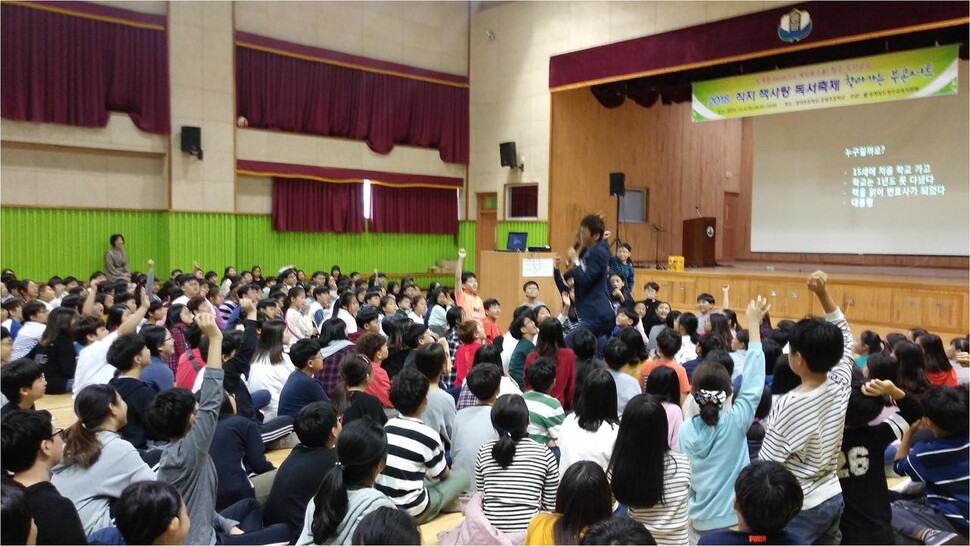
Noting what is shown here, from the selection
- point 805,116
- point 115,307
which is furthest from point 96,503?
point 805,116

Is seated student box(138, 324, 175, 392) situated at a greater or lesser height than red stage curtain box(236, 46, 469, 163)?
lesser

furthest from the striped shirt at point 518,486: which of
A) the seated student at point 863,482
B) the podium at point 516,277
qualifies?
the podium at point 516,277

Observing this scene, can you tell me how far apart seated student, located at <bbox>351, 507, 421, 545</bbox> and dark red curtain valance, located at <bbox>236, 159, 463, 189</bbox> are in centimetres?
1007

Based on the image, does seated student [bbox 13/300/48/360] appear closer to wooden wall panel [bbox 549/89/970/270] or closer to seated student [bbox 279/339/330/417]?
seated student [bbox 279/339/330/417]

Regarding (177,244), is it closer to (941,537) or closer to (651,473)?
(651,473)

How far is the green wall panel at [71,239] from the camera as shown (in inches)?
366

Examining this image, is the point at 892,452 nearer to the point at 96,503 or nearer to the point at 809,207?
the point at 96,503

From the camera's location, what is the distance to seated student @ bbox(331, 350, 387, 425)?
→ 327cm

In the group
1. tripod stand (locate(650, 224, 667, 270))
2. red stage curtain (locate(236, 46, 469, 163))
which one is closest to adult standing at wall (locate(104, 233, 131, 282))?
red stage curtain (locate(236, 46, 469, 163))

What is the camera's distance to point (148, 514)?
1.84 metres

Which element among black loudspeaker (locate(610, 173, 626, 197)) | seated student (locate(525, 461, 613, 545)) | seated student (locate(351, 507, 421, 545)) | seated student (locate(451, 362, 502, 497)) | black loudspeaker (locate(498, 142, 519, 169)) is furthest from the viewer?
black loudspeaker (locate(498, 142, 519, 169))

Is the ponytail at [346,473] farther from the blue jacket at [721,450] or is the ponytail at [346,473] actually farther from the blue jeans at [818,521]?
the blue jeans at [818,521]

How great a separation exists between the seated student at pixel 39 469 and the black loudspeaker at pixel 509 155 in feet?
33.9

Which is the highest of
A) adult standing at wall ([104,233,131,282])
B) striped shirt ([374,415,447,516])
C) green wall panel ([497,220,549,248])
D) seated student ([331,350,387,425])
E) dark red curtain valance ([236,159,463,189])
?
dark red curtain valance ([236,159,463,189])
